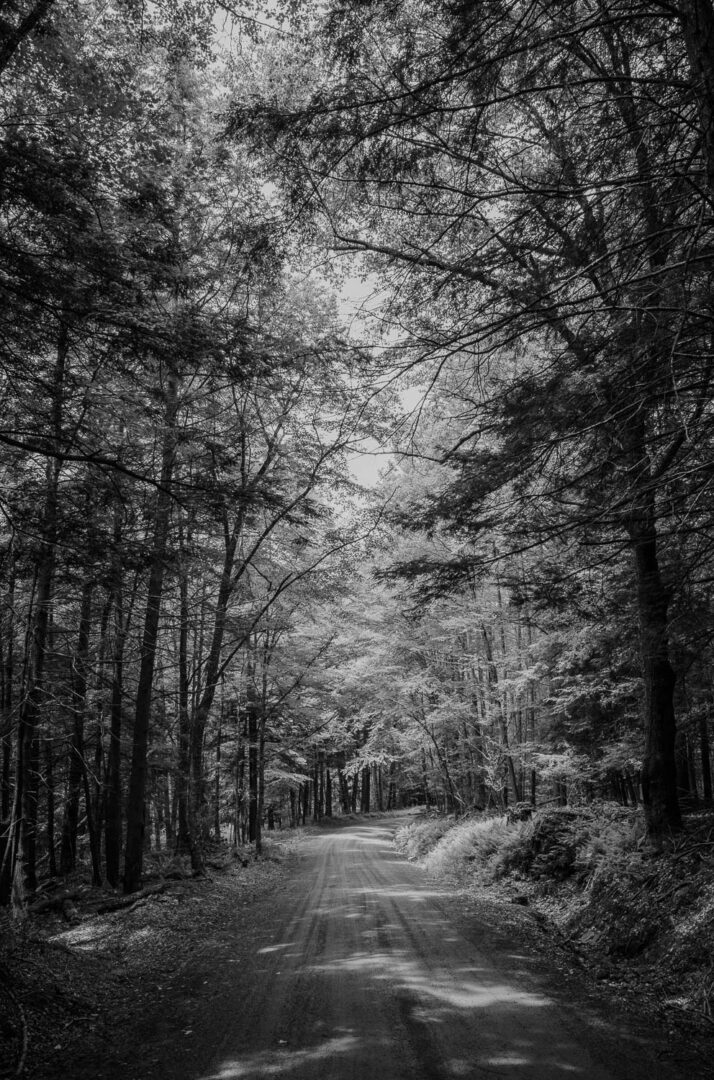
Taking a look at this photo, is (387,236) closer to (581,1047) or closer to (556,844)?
(581,1047)

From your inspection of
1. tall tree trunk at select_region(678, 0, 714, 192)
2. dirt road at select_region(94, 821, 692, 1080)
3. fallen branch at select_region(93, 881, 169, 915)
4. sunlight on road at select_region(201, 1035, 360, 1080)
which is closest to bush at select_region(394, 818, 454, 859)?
fallen branch at select_region(93, 881, 169, 915)

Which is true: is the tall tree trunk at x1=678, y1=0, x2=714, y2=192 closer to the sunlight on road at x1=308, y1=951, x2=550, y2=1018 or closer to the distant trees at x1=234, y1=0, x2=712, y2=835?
the distant trees at x1=234, y1=0, x2=712, y2=835

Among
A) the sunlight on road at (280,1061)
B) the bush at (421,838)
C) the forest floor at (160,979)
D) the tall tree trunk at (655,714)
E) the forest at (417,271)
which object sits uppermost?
the forest at (417,271)

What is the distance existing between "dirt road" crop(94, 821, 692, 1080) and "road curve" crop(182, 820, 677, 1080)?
0.01 metres

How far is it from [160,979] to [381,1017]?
3.04m

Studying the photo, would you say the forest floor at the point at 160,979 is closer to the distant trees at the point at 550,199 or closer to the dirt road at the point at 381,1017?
the dirt road at the point at 381,1017

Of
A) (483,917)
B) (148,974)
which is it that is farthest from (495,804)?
(148,974)

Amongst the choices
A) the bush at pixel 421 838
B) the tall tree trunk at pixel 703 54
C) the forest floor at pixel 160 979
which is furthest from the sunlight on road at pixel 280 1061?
the bush at pixel 421 838

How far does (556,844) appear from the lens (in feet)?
34.7

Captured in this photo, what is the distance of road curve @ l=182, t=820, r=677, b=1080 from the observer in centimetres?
409

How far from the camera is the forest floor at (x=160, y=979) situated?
14.8ft

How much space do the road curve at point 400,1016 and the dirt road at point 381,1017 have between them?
0.5 inches

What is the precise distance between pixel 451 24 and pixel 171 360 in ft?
11.1

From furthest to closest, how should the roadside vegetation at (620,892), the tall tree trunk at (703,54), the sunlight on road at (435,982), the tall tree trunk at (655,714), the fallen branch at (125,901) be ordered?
the fallen branch at (125,901) < the tall tree trunk at (655,714) < the roadside vegetation at (620,892) < the sunlight on road at (435,982) < the tall tree trunk at (703,54)
